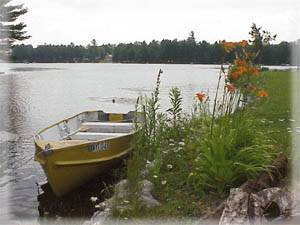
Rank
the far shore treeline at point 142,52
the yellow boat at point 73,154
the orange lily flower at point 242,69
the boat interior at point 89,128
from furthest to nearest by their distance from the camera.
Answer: the far shore treeline at point 142,52, the boat interior at point 89,128, the yellow boat at point 73,154, the orange lily flower at point 242,69

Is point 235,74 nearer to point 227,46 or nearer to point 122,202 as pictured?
point 227,46

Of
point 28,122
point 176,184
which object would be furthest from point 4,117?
point 176,184

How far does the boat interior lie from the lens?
8.73 metres

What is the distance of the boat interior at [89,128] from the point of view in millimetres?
8727

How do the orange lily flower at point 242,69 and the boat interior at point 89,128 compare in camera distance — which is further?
the boat interior at point 89,128

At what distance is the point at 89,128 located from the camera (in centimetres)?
993

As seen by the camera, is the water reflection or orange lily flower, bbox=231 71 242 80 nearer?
orange lily flower, bbox=231 71 242 80

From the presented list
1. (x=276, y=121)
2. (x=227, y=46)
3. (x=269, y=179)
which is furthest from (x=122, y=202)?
(x=276, y=121)

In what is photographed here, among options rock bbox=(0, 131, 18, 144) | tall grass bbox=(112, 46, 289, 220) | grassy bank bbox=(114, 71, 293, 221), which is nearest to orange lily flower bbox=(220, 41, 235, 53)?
tall grass bbox=(112, 46, 289, 220)

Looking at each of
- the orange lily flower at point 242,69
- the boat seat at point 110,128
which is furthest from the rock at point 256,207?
the boat seat at point 110,128

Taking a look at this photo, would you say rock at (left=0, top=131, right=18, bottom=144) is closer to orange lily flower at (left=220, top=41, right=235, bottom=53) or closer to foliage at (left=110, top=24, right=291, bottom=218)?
foliage at (left=110, top=24, right=291, bottom=218)

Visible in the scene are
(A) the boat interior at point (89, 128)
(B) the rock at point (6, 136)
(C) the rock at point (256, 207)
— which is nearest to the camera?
(C) the rock at point (256, 207)

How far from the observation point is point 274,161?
5363mm

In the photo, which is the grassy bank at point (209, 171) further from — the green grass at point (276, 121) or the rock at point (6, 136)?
the rock at point (6, 136)
